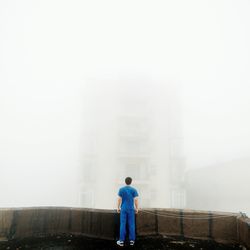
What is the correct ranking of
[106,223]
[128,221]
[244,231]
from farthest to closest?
[106,223] < [128,221] < [244,231]

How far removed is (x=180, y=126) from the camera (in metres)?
40.8

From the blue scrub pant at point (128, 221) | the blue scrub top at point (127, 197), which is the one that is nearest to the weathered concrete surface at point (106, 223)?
the blue scrub pant at point (128, 221)

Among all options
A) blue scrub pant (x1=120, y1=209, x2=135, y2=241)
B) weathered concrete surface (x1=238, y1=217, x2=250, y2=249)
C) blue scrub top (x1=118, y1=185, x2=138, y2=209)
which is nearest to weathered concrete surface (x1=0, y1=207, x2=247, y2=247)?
weathered concrete surface (x1=238, y1=217, x2=250, y2=249)

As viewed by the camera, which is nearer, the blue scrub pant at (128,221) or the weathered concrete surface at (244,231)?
the weathered concrete surface at (244,231)

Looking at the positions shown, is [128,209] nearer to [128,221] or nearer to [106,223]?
[128,221]

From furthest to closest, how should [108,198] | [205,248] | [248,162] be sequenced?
[248,162]
[108,198]
[205,248]

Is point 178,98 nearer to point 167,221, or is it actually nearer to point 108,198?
point 108,198

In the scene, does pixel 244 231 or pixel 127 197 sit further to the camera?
pixel 127 197

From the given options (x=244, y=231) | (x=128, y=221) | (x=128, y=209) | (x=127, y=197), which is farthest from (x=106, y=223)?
(x=244, y=231)

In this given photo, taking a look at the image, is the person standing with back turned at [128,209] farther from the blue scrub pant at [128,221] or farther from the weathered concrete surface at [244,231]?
the weathered concrete surface at [244,231]

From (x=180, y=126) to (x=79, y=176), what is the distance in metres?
16.9

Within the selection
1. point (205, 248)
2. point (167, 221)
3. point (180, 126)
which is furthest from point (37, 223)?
point (180, 126)

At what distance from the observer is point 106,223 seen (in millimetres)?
6895

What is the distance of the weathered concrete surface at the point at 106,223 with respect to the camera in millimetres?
6469
